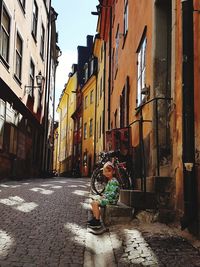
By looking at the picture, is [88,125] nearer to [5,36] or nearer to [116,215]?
[5,36]

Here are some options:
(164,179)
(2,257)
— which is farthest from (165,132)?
(2,257)

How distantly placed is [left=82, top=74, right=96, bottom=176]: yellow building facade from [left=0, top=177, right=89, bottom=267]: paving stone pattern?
84.8 ft

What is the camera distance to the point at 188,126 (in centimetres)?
409

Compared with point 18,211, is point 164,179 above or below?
above

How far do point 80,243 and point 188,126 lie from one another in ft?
5.98

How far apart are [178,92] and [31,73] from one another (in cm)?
1461

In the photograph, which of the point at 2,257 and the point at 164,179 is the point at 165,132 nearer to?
the point at 164,179

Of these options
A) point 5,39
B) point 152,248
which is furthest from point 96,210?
point 5,39

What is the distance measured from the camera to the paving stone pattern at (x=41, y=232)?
3828mm

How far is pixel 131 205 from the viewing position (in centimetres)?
537

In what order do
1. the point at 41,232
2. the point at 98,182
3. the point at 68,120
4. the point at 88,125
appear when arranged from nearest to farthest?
1. the point at 41,232
2. the point at 98,182
3. the point at 88,125
4. the point at 68,120

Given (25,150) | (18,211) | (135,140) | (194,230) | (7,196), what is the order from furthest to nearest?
1. (25,150)
2. (135,140)
3. (7,196)
4. (18,211)
5. (194,230)

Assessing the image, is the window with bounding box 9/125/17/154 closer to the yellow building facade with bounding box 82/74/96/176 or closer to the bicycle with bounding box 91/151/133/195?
the bicycle with bounding box 91/151/133/195

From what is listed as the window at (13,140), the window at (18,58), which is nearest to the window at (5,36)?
the window at (18,58)
